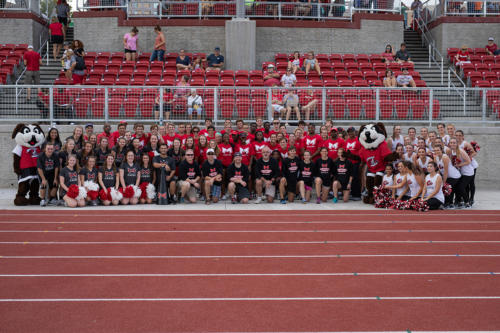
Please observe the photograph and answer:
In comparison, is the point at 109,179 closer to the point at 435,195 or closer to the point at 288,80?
the point at 435,195

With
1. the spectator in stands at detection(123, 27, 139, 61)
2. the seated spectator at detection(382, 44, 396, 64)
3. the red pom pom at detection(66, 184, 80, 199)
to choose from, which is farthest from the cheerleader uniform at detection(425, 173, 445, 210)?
the spectator in stands at detection(123, 27, 139, 61)

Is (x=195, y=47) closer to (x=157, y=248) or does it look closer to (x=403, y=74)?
(x=403, y=74)

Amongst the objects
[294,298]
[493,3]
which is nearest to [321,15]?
[493,3]

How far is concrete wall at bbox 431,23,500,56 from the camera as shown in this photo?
79.3 feet

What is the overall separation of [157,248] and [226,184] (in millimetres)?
5685

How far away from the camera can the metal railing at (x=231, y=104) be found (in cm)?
1544

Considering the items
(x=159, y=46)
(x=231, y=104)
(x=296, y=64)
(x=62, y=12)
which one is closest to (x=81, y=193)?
(x=231, y=104)

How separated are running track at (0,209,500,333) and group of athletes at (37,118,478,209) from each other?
5.79ft

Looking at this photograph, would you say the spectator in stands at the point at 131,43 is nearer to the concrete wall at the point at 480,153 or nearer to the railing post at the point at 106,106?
the railing post at the point at 106,106

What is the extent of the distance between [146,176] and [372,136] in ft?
17.1

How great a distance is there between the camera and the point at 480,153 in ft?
52.2

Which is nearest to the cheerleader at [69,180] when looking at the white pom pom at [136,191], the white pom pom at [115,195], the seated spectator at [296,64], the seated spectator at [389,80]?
the white pom pom at [115,195]

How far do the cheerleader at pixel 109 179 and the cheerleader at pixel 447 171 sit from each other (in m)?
7.02

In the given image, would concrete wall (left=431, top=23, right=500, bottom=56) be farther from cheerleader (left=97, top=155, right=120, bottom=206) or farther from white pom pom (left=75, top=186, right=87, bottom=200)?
white pom pom (left=75, top=186, right=87, bottom=200)
